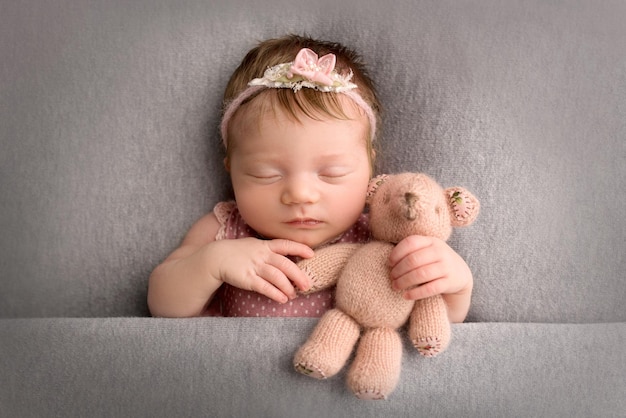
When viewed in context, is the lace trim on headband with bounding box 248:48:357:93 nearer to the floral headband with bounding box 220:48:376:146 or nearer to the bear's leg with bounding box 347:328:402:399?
the floral headband with bounding box 220:48:376:146

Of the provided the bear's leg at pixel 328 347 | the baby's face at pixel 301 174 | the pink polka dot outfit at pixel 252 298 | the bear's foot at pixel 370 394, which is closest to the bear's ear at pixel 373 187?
the baby's face at pixel 301 174

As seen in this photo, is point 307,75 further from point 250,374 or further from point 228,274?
point 250,374

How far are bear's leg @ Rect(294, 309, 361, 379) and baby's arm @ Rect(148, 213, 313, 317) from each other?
0.41 ft

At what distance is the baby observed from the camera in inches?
42.3

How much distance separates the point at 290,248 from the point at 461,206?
0.30 meters

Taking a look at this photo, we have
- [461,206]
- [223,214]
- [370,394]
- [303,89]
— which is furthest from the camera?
[223,214]

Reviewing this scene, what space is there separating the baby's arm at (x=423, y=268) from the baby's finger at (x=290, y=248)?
0.18 m

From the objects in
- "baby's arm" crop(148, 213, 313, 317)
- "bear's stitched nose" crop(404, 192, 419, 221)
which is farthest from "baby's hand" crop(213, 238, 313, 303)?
"bear's stitched nose" crop(404, 192, 419, 221)

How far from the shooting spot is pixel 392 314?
955mm

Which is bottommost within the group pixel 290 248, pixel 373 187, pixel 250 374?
pixel 250 374

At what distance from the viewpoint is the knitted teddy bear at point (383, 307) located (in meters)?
0.90

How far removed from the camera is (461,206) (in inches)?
39.5

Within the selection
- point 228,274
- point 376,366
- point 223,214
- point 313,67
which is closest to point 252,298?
point 228,274

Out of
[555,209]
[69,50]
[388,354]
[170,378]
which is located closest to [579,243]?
[555,209]
